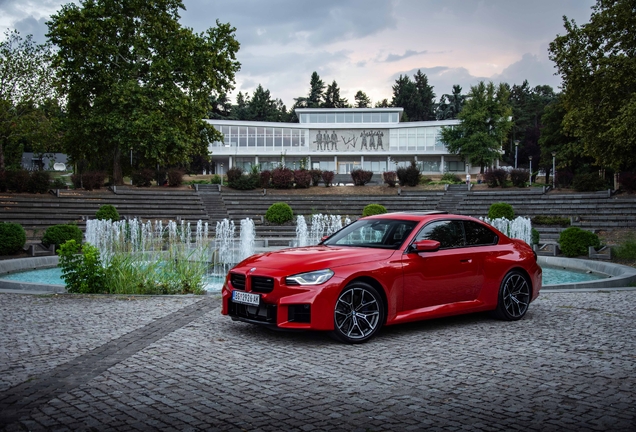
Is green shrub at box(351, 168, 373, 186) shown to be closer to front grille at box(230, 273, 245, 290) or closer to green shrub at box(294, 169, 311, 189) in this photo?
green shrub at box(294, 169, 311, 189)

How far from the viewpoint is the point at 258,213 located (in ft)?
133

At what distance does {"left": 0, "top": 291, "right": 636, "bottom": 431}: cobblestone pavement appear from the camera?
4473 mm

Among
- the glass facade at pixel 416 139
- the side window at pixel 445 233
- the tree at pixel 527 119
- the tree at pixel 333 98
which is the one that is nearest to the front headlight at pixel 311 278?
the side window at pixel 445 233

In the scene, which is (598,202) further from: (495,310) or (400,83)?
(400,83)

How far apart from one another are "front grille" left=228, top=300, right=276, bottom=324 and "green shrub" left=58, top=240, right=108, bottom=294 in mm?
5208

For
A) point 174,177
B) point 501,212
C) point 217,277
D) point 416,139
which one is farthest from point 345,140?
point 217,277

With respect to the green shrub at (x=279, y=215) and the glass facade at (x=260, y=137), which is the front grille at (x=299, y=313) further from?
the glass facade at (x=260, y=137)

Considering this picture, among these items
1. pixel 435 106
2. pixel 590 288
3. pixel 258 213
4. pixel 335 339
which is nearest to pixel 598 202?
pixel 258 213

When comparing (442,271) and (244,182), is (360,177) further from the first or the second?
(442,271)

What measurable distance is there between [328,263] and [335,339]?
97 centimetres

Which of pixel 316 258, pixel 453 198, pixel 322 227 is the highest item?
pixel 316 258

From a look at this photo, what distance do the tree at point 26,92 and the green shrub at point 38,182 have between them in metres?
2.56

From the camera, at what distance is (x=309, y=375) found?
5.70m

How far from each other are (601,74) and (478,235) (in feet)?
83.3
